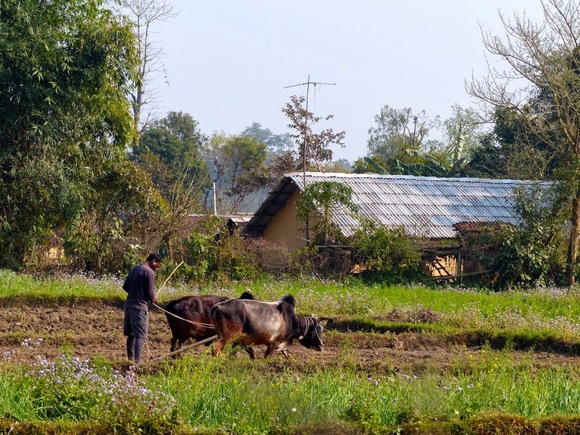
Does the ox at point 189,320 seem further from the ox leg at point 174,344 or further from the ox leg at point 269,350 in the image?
the ox leg at point 269,350

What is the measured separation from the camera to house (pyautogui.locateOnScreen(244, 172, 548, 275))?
2691 centimetres

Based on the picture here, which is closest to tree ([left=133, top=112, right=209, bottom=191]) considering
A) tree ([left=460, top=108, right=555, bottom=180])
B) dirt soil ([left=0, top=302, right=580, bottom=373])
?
tree ([left=460, top=108, right=555, bottom=180])

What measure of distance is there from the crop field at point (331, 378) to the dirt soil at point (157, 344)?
0.11ft

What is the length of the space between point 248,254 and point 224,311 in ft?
38.6

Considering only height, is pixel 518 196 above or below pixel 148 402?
above

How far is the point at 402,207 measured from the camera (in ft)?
92.8

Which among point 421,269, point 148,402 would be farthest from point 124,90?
point 148,402

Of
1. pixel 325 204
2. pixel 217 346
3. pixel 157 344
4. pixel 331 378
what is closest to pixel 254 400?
pixel 331 378

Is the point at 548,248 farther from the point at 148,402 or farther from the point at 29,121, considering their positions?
the point at 148,402

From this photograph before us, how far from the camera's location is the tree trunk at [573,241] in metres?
24.7

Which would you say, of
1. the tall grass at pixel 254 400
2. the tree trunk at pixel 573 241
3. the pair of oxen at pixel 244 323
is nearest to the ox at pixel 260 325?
the pair of oxen at pixel 244 323

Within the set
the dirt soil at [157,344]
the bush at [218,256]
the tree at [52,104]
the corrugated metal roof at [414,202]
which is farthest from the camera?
the corrugated metal roof at [414,202]

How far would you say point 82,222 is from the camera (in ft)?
80.5

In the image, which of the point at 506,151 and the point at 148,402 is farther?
the point at 506,151
